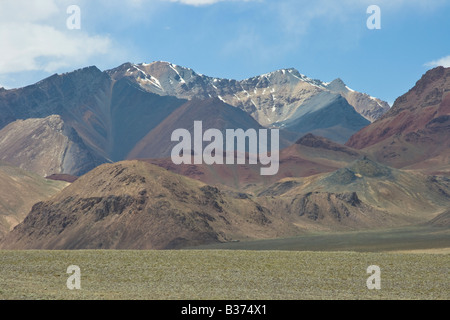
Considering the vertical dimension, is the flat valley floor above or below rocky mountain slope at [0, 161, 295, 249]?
below

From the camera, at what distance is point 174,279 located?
168 feet

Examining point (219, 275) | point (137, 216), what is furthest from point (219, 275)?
point (137, 216)

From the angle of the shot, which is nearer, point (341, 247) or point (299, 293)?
point (299, 293)

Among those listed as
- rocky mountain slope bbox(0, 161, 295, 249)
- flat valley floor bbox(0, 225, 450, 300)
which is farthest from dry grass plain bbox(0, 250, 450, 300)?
rocky mountain slope bbox(0, 161, 295, 249)

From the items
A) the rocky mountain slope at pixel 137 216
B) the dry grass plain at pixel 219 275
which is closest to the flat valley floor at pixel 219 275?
the dry grass plain at pixel 219 275

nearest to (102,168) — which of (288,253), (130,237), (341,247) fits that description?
(130,237)

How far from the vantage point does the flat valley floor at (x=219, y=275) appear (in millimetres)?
42000

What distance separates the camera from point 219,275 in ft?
176

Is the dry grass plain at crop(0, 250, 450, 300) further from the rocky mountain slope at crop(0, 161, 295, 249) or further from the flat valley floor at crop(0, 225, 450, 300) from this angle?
the rocky mountain slope at crop(0, 161, 295, 249)

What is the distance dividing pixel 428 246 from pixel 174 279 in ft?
230

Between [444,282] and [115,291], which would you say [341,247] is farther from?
[115,291]

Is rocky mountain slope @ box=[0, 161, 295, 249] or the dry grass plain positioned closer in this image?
the dry grass plain

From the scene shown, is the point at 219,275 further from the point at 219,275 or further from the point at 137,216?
the point at 137,216

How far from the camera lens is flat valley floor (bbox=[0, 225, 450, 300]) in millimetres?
42000
